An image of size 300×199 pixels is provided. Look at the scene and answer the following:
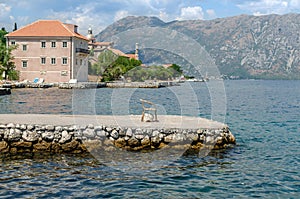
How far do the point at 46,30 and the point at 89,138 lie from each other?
6191cm

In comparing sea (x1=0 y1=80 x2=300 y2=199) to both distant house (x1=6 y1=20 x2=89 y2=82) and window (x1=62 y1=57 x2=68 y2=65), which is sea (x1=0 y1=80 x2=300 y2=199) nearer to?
window (x1=62 y1=57 x2=68 y2=65)

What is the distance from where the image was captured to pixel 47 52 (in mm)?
72062

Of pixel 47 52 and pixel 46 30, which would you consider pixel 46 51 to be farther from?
pixel 46 30

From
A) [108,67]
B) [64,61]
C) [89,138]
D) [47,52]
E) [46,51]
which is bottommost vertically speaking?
[89,138]

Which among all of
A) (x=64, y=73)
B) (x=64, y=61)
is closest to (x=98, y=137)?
(x=64, y=61)

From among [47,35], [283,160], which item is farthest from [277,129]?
[47,35]

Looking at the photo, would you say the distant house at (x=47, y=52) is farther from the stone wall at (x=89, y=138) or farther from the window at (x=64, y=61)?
the stone wall at (x=89, y=138)

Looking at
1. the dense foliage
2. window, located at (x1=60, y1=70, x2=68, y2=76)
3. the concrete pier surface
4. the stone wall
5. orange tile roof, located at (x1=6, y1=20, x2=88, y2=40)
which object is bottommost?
the stone wall

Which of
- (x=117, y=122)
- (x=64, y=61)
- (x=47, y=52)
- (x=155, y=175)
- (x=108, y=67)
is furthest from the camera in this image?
(x=108, y=67)

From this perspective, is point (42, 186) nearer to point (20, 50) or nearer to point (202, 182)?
point (202, 182)

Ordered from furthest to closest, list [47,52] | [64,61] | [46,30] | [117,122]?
1. [46,30]
2. [47,52]
3. [64,61]
4. [117,122]

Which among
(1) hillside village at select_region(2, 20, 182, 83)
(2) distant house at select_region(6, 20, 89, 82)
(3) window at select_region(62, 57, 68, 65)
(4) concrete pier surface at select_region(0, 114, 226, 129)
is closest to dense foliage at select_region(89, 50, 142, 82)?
(1) hillside village at select_region(2, 20, 182, 83)

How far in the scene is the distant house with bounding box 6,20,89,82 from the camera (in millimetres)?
71500

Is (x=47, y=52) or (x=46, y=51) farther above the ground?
(x=46, y=51)
